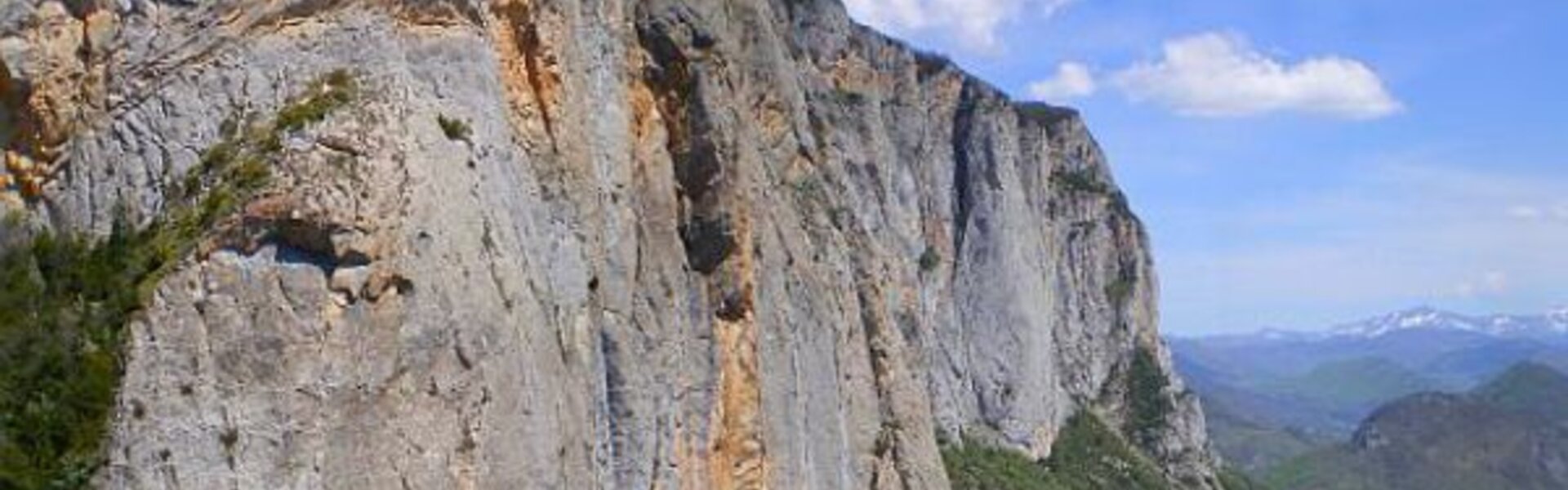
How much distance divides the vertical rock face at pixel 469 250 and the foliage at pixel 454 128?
7 cm

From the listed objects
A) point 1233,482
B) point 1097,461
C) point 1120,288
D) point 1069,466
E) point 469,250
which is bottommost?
point 1233,482

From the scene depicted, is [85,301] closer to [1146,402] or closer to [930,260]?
[930,260]

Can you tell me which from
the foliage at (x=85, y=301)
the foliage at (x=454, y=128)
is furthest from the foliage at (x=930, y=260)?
the foliage at (x=85, y=301)

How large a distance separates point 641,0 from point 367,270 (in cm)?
1577

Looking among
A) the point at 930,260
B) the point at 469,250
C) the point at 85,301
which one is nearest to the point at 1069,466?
the point at 930,260

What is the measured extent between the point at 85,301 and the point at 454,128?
229 inches

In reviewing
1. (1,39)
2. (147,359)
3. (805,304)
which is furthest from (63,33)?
(805,304)

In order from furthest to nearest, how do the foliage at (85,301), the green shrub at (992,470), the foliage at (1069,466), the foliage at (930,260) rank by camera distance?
the foliage at (930,260), the foliage at (1069,466), the green shrub at (992,470), the foliage at (85,301)

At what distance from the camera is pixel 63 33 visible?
89.6ft

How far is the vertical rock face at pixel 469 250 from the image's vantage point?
2462cm

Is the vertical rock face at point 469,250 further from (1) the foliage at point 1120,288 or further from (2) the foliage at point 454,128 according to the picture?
(1) the foliage at point 1120,288

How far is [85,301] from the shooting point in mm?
25469

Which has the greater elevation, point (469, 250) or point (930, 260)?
point (930, 260)

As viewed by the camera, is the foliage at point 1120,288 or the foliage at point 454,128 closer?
the foliage at point 454,128
